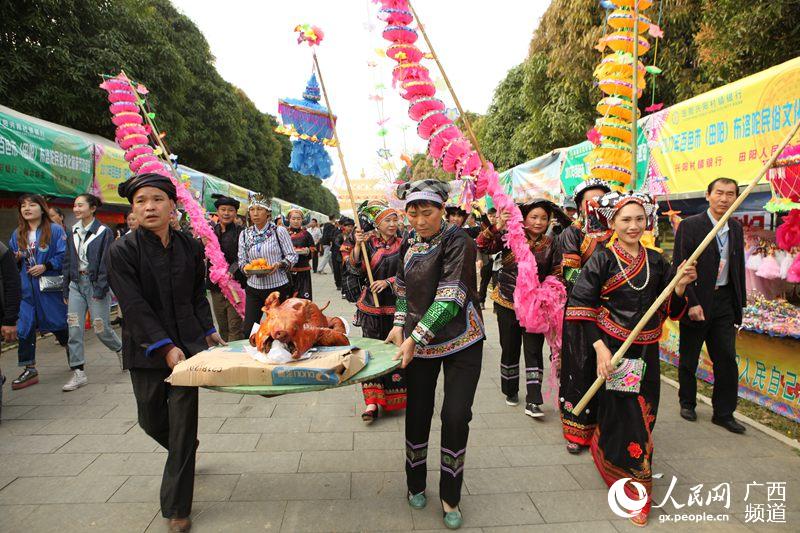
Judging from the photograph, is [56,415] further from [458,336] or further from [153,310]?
[458,336]

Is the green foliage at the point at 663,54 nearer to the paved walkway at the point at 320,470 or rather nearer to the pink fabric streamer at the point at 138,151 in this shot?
the paved walkway at the point at 320,470

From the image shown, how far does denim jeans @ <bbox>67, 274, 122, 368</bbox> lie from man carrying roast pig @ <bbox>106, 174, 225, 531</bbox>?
3.03 metres

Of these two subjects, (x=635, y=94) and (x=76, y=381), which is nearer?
(x=635, y=94)

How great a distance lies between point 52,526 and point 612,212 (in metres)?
3.76

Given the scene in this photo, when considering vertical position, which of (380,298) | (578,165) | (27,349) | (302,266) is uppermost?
(578,165)

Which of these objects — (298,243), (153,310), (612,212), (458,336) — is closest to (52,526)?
(153,310)

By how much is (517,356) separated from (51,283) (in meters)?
5.01

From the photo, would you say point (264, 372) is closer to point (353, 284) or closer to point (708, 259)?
point (353, 284)

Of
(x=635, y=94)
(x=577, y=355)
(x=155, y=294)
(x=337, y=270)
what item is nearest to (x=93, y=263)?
(x=155, y=294)

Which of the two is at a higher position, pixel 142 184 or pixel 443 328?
pixel 142 184

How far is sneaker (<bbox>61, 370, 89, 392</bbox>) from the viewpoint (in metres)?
4.73

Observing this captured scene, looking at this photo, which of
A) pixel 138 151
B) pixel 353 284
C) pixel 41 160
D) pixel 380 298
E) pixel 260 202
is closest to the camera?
pixel 380 298

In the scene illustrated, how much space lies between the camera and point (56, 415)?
409 centimetres

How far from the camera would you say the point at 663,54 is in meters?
9.34
